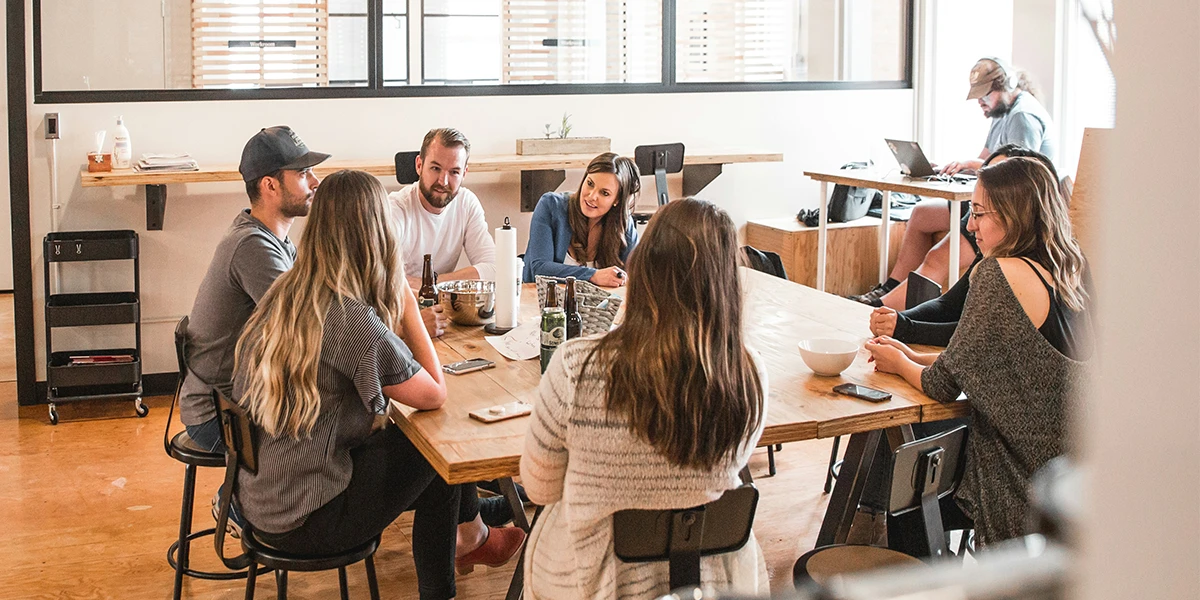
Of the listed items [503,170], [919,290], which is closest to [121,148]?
[503,170]

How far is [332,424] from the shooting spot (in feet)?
7.27

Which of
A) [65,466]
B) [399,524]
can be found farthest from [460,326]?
[65,466]

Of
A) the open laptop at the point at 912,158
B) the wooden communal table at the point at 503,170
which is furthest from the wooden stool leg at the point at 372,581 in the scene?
the open laptop at the point at 912,158

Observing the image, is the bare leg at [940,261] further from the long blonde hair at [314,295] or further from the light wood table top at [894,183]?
the long blonde hair at [314,295]

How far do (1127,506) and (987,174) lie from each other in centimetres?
238

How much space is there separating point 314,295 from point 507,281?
0.77m

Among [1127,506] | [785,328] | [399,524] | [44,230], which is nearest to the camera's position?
[1127,506]

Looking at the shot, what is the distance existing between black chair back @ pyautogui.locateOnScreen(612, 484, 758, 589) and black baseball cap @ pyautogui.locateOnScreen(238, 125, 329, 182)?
151 centimetres

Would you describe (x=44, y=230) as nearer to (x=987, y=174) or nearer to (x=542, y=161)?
(x=542, y=161)

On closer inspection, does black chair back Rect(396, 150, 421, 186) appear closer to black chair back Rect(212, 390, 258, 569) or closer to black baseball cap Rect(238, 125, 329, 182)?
black baseball cap Rect(238, 125, 329, 182)

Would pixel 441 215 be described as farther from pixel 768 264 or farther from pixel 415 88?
pixel 415 88

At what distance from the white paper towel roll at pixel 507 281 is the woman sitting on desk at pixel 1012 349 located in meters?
1.02

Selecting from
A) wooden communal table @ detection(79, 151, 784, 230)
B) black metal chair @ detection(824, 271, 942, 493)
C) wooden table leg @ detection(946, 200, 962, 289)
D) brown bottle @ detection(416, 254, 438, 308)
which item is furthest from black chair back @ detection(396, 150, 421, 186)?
wooden table leg @ detection(946, 200, 962, 289)

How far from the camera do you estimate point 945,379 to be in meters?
2.22
